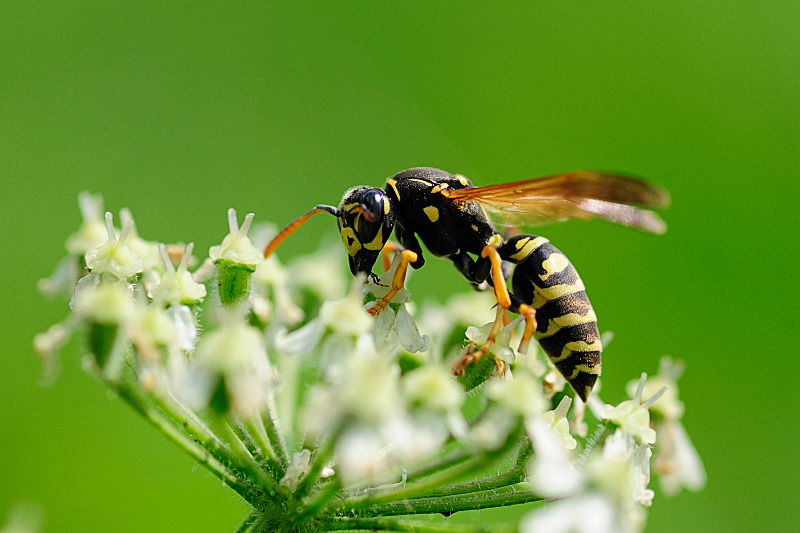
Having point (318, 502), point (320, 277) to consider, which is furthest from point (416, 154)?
point (318, 502)

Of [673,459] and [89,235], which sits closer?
[89,235]

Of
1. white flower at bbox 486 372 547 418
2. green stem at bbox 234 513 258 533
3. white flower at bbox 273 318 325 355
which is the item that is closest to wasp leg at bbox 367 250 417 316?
white flower at bbox 273 318 325 355

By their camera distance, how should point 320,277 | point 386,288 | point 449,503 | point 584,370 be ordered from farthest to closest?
point 320,277 < point 584,370 < point 386,288 < point 449,503

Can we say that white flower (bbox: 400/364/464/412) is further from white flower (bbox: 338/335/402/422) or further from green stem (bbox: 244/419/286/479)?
green stem (bbox: 244/419/286/479)

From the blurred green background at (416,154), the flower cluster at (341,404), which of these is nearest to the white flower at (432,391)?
the flower cluster at (341,404)

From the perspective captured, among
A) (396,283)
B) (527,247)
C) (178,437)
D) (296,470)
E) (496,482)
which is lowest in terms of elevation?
(496,482)

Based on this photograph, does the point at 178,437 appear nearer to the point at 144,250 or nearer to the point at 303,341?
the point at 303,341
